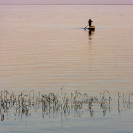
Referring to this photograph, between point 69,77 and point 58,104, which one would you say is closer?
point 58,104

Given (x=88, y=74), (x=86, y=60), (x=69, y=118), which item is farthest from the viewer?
(x=86, y=60)

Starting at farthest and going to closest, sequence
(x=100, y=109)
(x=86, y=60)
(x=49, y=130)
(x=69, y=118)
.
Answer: (x=86, y=60) → (x=100, y=109) → (x=69, y=118) → (x=49, y=130)

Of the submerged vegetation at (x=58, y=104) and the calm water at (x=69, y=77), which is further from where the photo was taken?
the submerged vegetation at (x=58, y=104)

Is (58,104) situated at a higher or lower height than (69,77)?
lower

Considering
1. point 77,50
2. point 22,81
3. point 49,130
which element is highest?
point 77,50

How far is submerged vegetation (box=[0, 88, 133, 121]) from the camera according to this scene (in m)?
23.7

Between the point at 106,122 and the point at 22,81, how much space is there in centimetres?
1077

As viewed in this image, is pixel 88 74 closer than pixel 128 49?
Yes

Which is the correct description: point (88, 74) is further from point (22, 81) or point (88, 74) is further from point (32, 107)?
point (32, 107)

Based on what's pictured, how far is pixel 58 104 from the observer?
80.3 feet

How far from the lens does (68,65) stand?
40.2 meters

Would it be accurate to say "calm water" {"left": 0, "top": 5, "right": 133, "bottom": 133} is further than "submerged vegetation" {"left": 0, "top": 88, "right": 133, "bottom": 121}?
No

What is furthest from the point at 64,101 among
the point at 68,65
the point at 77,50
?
the point at 77,50

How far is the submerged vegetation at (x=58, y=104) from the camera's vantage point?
2367 cm
